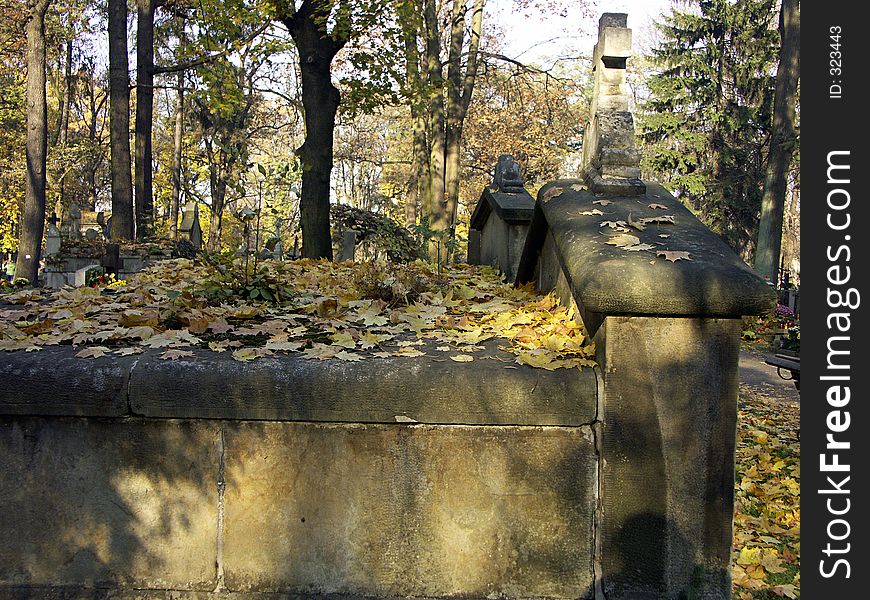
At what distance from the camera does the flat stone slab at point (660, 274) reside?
9.21 ft

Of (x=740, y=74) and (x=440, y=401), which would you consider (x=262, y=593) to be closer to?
(x=440, y=401)

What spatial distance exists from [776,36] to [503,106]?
12023 millimetres

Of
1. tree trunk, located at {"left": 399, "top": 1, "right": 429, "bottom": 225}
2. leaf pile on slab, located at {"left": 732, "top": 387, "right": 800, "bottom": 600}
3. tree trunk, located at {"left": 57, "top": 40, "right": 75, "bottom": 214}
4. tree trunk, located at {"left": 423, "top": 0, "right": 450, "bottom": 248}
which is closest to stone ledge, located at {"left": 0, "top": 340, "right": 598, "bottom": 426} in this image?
leaf pile on slab, located at {"left": 732, "top": 387, "right": 800, "bottom": 600}

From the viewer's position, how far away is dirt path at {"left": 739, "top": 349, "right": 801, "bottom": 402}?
10508 millimetres

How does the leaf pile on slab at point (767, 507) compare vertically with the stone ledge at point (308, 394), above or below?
below

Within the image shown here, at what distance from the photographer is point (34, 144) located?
1652 cm

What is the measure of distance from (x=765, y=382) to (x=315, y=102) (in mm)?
8373

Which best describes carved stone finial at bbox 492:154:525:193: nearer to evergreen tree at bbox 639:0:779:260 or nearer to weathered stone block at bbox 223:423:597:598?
weathered stone block at bbox 223:423:597:598

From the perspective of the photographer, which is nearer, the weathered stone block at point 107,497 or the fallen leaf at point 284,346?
the weathered stone block at point 107,497

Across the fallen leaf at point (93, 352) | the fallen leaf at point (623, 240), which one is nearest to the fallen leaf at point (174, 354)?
the fallen leaf at point (93, 352)

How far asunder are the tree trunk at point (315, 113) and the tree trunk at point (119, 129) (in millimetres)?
10064

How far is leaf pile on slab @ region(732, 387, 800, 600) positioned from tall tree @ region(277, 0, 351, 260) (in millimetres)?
6193

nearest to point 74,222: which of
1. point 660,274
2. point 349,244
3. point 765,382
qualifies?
point 349,244

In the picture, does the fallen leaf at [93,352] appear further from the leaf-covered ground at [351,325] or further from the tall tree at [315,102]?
the tall tree at [315,102]
